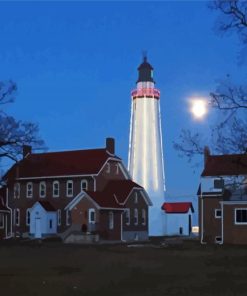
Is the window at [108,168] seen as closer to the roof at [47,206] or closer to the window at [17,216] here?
the roof at [47,206]

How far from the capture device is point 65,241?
5262 centimetres

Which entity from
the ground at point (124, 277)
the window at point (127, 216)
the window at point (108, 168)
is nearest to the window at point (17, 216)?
the window at point (108, 168)

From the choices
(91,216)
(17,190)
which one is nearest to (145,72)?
(17,190)

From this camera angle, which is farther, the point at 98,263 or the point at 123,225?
the point at 123,225

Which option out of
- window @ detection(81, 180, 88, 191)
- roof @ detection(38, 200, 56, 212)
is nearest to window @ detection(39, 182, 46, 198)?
roof @ detection(38, 200, 56, 212)

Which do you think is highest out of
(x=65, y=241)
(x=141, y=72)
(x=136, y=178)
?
(x=141, y=72)

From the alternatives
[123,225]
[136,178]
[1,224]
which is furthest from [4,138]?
[136,178]

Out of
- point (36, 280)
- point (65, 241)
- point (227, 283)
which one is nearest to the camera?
point (227, 283)

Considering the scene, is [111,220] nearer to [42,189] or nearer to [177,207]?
[42,189]

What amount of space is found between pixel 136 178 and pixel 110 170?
441 inches

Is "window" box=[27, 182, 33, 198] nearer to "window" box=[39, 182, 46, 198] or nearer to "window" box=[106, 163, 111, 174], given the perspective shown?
Result: "window" box=[39, 182, 46, 198]

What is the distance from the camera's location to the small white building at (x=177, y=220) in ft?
262

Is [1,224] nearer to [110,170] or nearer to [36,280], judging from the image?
[110,170]

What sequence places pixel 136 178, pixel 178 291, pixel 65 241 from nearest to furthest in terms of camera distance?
pixel 178 291, pixel 65 241, pixel 136 178
